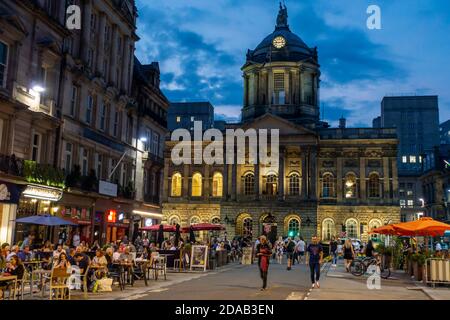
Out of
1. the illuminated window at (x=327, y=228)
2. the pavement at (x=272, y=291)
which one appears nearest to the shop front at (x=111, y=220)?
the pavement at (x=272, y=291)

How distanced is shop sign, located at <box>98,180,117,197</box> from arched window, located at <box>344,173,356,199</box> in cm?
4103

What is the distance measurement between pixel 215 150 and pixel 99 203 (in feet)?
121

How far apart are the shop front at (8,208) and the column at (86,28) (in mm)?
11432

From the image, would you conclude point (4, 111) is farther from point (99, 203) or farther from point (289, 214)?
point (289, 214)

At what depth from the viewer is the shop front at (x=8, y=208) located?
23.1 meters

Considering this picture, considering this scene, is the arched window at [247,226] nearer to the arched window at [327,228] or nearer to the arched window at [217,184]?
the arched window at [217,184]

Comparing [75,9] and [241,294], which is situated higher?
[75,9]

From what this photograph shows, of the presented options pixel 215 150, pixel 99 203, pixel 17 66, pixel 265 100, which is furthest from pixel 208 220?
pixel 17 66

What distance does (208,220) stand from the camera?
230ft

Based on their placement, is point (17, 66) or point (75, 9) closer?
point (17, 66)

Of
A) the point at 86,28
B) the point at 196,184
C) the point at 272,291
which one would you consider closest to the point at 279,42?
the point at 196,184

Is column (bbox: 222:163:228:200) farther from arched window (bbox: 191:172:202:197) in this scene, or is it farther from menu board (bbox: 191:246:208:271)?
menu board (bbox: 191:246:208:271)

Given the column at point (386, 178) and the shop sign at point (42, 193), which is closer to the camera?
the shop sign at point (42, 193)
